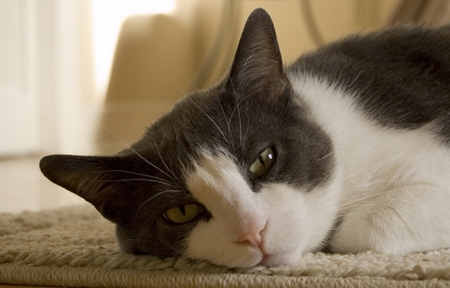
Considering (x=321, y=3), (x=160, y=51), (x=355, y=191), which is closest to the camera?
(x=355, y=191)

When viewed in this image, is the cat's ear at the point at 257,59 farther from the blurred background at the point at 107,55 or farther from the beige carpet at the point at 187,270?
the blurred background at the point at 107,55

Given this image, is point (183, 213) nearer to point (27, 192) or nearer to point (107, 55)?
point (27, 192)

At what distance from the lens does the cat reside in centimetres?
94

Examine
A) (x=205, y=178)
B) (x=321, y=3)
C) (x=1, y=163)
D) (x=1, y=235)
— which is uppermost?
(x=321, y=3)

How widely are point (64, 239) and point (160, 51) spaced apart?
3.57 meters

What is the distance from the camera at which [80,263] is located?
1032 millimetres

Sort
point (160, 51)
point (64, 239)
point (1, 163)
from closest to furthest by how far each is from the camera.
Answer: point (64, 239) → point (1, 163) → point (160, 51)

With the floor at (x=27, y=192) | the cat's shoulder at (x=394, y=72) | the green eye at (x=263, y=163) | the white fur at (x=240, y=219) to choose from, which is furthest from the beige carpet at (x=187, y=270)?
the floor at (x=27, y=192)

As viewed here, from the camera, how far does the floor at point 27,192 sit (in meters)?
2.03

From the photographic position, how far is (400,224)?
1.04 metres

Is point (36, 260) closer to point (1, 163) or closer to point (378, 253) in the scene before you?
point (378, 253)

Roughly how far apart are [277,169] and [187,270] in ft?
0.83

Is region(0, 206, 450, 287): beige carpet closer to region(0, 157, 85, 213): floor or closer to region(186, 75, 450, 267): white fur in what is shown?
region(186, 75, 450, 267): white fur

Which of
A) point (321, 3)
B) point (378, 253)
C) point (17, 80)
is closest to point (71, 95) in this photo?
point (17, 80)
